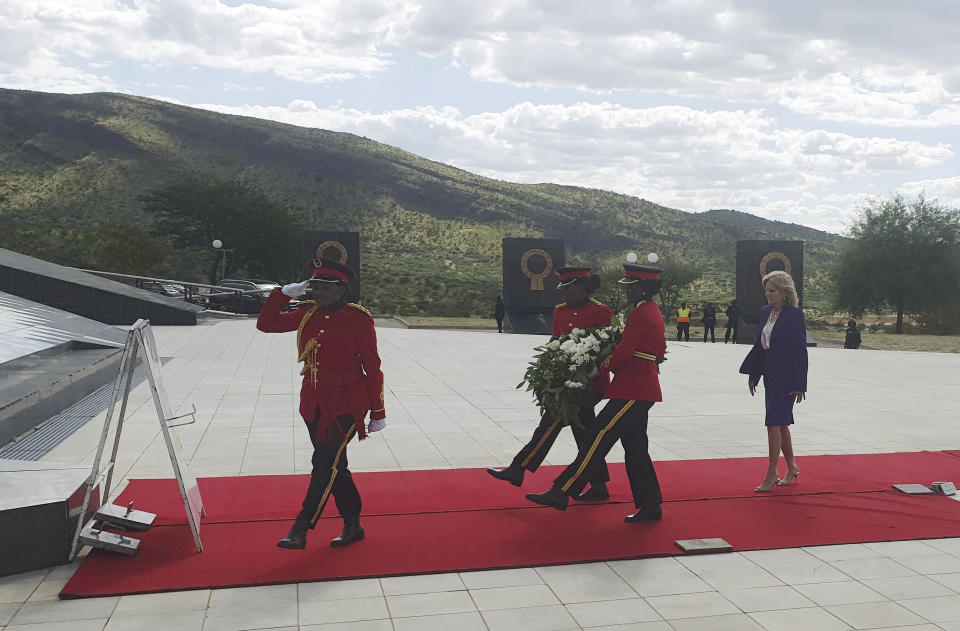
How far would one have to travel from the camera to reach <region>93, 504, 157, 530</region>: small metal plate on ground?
4.60 m

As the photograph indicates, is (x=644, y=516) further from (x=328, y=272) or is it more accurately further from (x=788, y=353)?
(x=328, y=272)

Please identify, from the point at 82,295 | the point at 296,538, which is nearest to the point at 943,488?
the point at 296,538

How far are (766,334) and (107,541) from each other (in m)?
4.43

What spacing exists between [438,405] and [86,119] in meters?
98.2

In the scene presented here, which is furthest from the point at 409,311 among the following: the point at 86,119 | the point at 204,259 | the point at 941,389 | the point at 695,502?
the point at 86,119

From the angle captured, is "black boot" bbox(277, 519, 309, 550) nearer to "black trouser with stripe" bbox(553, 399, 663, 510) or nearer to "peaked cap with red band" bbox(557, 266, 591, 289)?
"black trouser with stripe" bbox(553, 399, 663, 510)

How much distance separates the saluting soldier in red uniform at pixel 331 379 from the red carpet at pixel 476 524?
34cm

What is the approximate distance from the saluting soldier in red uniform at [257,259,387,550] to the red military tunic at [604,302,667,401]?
5.02 ft

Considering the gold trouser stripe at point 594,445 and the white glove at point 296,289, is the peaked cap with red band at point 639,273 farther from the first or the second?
the white glove at point 296,289

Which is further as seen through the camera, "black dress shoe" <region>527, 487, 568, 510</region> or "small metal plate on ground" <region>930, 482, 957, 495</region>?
"small metal plate on ground" <region>930, 482, 957, 495</region>

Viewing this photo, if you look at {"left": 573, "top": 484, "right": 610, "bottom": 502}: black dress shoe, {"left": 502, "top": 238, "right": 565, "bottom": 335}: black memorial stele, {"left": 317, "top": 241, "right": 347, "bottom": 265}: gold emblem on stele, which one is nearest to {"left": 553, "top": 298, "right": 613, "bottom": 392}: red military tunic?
{"left": 573, "top": 484, "right": 610, "bottom": 502}: black dress shoe

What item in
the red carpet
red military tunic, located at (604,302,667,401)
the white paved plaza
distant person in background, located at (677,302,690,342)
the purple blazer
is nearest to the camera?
the white paved plaza

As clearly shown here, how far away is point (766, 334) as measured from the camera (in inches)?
234

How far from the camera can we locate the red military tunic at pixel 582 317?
18.2 feet
